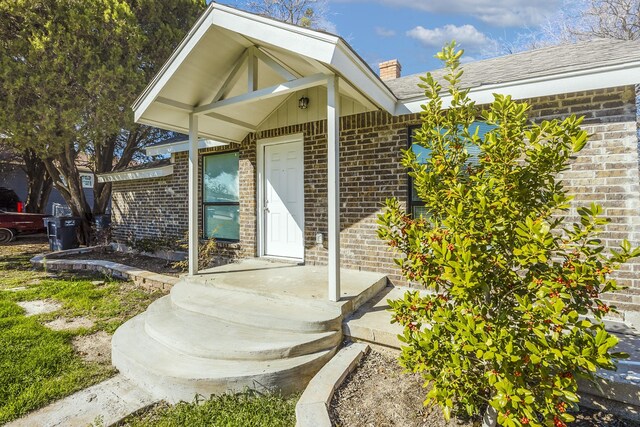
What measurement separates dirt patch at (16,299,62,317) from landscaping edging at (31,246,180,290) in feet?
4.13

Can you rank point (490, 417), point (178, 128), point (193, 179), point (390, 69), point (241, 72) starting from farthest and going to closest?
point (390, 69) < point (178, 128) < point (193, 179) < point (241, 72) < point (490, 417)

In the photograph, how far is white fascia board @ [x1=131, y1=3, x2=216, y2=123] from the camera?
409cm

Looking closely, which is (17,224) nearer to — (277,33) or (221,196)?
(221,196)

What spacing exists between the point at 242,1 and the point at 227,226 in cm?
1275

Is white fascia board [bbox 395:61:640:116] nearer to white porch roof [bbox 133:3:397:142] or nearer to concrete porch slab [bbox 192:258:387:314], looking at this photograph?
white porch roof [bbox 133:3:397:142]

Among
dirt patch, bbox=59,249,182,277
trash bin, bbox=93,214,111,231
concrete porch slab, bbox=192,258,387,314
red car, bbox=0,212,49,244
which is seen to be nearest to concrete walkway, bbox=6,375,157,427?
concrete porch slab, bbox=192,258,387,314

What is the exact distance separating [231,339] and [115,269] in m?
4.94

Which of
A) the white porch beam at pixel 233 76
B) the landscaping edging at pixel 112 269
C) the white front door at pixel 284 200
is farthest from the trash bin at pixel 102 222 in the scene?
the white porch beam at pixel 233 76

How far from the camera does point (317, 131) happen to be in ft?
17.8

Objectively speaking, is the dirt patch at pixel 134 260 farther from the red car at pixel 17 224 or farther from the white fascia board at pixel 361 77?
the red car at pixel 17 224

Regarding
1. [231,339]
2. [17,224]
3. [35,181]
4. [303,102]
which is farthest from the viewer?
[35,181]

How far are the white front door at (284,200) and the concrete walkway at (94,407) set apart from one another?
3264 millimetres

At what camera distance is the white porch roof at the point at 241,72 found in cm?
356

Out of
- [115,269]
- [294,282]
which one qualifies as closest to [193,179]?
[294,282]
